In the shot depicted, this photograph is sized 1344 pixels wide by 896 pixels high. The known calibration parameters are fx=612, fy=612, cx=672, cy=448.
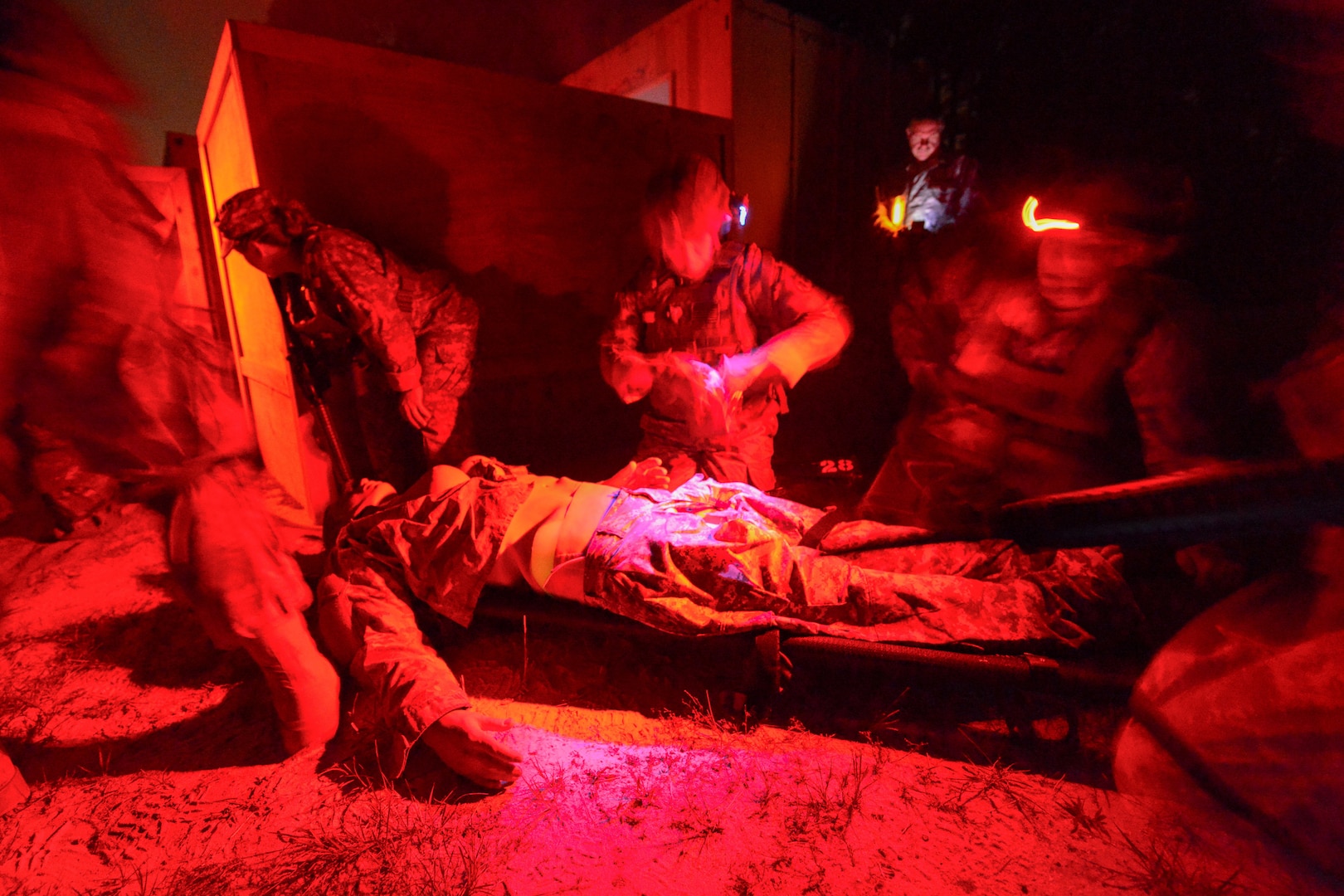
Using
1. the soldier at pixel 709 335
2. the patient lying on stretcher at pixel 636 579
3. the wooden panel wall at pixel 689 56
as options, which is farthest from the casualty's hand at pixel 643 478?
the wooden panel wall at pixel 689 56

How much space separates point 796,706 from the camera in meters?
2.67

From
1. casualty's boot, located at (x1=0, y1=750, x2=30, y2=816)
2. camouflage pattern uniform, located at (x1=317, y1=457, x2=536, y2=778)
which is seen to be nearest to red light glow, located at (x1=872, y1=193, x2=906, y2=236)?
camouflage pattern uniform, located at (x1=317, y1=457, x2=536, y2=778)

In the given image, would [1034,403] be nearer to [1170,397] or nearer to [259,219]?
[1170,397]

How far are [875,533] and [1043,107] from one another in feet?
14.3

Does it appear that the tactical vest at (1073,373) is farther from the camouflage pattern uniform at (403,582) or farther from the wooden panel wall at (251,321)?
the wooden panel wall at (251,321)

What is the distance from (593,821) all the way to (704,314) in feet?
9.03

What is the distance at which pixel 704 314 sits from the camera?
3.81 m

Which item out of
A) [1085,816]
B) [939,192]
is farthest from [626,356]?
[939,192]

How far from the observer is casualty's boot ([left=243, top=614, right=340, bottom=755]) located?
2373 mm

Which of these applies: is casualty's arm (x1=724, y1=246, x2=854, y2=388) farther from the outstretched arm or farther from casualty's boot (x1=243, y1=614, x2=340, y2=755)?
casualty's boot (x1=243, y1=614, x2=340, y2=755)

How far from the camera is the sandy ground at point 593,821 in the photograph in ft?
6.14

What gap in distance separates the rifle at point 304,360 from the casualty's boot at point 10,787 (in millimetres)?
2135

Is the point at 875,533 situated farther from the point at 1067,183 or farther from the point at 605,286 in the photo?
the point at 605,286

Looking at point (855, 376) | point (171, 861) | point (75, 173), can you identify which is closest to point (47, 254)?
point (75, 173)
